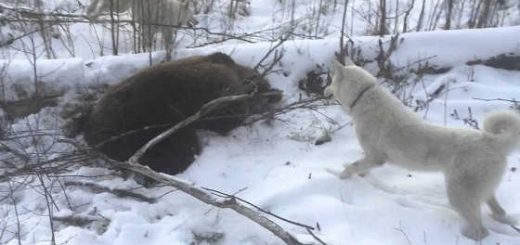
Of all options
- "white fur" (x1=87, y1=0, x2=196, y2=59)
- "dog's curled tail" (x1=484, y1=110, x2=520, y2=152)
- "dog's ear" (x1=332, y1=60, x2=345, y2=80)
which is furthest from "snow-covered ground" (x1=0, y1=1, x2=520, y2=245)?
"dog's ear" (x1=332, y1=60, x2=345, y2=80)

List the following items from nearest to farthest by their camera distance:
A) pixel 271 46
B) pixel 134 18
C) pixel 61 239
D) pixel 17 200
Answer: pixel 61 239 → pixel 17 200 → pixel 271 46 → pixel 134 18

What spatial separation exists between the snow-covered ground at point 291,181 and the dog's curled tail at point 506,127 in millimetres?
580

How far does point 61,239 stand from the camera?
357 cm

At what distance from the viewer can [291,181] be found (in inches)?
164

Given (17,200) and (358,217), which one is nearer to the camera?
(358,217)

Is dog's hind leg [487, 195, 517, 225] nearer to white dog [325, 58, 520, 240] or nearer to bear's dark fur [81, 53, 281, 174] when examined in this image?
white dog [325, 58, 520, 240]

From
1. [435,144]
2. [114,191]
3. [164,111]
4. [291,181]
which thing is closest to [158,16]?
[164,111]

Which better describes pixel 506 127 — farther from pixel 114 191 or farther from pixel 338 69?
pixel 114 191

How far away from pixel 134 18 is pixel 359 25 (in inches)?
121

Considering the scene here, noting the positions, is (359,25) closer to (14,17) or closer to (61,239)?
(14,17)

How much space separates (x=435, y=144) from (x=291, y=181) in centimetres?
103

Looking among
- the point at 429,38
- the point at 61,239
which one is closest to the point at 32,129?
the point at 61,239

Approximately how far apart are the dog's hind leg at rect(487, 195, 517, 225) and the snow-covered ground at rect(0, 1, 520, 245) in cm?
5

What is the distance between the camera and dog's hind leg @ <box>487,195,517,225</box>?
3.70m
